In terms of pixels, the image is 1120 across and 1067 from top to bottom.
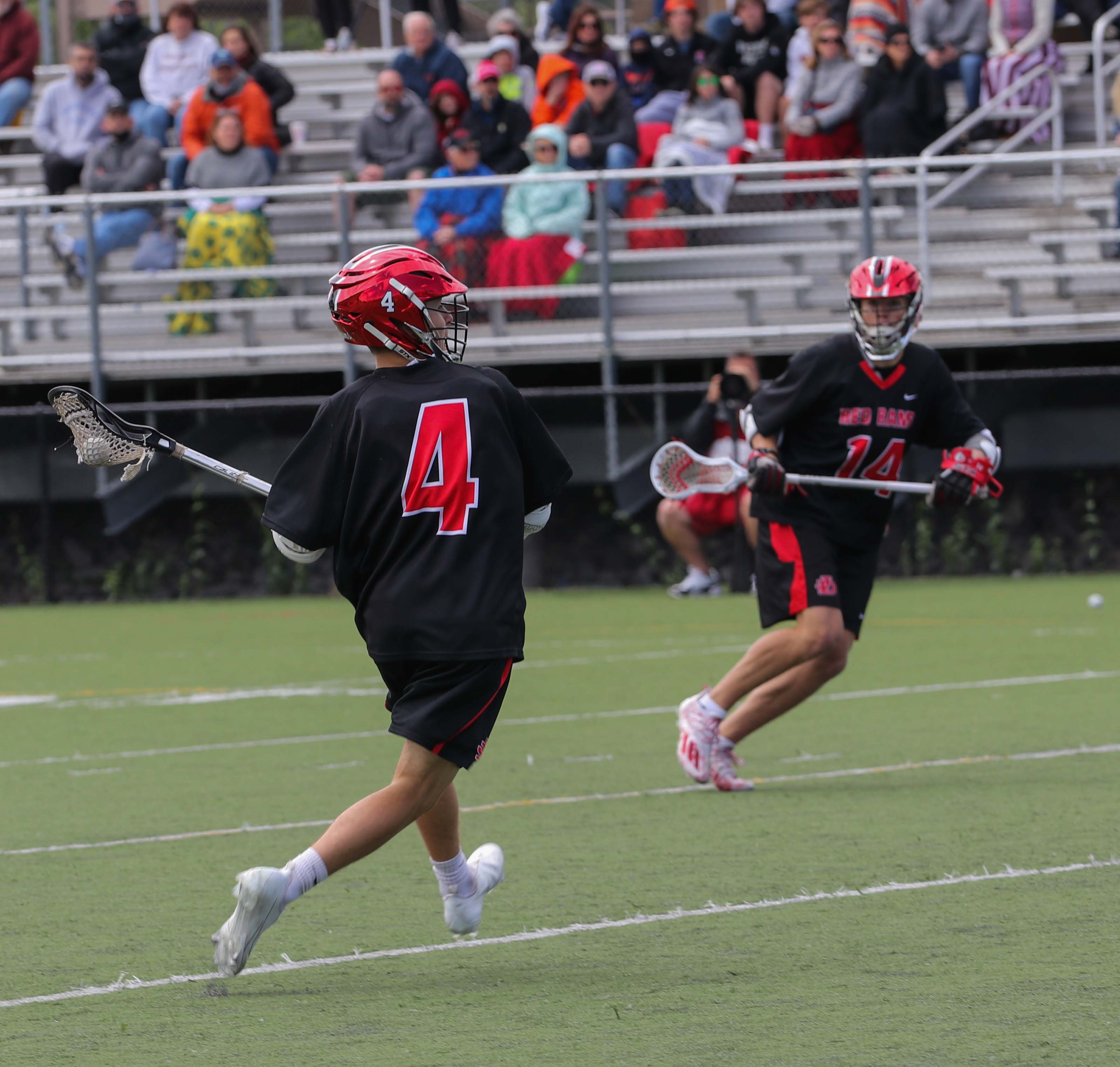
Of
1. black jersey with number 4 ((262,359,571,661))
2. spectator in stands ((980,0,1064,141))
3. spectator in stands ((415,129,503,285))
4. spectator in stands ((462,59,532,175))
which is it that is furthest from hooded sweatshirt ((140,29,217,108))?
black jersey with number 4 ((262,359,571,661))

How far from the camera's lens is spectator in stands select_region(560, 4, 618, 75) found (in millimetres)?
16406

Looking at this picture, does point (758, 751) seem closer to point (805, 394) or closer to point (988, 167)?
point (805, 394)

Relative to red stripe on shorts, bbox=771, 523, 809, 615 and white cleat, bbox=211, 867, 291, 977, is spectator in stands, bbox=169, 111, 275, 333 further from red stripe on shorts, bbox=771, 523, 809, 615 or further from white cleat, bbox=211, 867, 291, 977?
white cleat, bbox=211, 867, 291, 977

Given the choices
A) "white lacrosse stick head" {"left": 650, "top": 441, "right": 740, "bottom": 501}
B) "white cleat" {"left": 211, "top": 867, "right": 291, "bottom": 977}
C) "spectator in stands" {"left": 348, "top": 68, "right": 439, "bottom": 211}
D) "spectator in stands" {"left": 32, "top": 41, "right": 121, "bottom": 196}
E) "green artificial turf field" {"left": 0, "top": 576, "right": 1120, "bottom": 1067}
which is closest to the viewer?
"green artificial turf field" {"left": 0, "top": 576, "right": 1120, "bottom": 1067}

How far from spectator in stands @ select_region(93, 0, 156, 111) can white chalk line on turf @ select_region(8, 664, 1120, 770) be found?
9844 millimetres

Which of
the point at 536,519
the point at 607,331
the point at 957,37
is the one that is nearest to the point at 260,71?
the point at 607,331

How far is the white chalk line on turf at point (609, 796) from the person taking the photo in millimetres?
6098

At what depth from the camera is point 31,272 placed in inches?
637

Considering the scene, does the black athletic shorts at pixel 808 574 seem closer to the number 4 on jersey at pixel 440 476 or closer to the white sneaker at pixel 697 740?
the white sneaker at pixel 697 740

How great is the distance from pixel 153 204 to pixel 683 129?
441 cm

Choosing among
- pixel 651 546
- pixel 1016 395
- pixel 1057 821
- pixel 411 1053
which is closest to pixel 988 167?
pixel 1016 395

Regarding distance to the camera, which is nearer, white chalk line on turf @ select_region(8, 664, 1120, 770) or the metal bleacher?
white chalk line on turf @ select_region(8, 664, 1120, 770)

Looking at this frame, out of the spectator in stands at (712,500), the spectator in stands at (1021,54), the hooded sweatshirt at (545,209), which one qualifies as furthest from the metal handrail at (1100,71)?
the hooded sweatshirt at (545,209)

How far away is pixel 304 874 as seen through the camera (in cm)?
414
